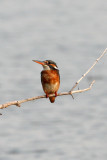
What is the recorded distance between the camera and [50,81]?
10234mm

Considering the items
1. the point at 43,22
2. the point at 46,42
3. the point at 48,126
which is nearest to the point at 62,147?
the point at 48,126

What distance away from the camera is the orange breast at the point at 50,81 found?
10219mm

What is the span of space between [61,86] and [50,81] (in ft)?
31.2

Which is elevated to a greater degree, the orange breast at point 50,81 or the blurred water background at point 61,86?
the blurred water background at point 61,86

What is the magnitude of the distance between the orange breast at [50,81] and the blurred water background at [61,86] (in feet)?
22.2

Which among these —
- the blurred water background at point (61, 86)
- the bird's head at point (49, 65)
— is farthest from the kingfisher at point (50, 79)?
the blurred water background at point (61, 86)

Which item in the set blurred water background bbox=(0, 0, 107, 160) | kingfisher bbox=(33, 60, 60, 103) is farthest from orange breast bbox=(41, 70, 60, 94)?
blurred water background bbox=(0, 0, 107, 160)

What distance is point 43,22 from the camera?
89.1 ft

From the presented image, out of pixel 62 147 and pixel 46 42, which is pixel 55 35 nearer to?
pixel 46 42

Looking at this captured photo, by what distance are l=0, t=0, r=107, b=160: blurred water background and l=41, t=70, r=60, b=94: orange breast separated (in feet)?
22.2

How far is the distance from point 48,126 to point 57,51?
5747mm

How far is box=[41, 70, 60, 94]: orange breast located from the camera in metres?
10.2

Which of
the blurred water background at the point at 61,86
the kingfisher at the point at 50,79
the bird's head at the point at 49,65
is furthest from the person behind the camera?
the blurred water background at the point at 61,86

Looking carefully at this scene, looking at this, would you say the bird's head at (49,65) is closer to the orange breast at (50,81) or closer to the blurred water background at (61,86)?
the orange breast at (50,81)
